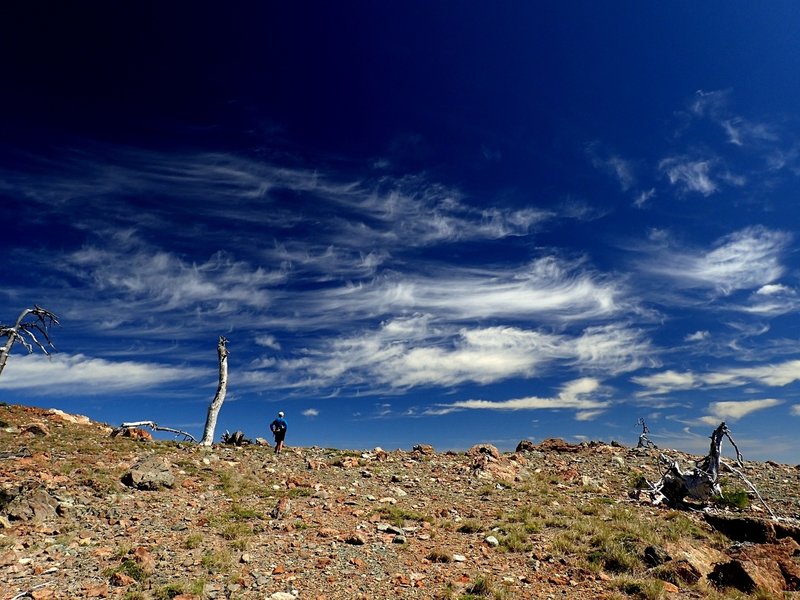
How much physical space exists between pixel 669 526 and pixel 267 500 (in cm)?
1427

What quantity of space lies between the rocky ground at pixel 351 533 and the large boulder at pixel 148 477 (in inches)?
3.0

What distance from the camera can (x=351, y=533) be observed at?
47.6ft

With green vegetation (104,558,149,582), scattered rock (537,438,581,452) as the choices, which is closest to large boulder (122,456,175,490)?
green vegetation (104,558,149,582)

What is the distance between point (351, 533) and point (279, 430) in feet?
49.4

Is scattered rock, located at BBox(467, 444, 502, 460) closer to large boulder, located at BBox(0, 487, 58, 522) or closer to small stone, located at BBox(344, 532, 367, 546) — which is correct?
small stone, located at BBox(344, 532, 367, 546)

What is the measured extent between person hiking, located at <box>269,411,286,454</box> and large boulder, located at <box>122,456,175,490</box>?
29.9 ft

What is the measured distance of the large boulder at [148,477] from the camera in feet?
58.6

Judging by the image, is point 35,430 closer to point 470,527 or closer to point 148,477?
point 148,477

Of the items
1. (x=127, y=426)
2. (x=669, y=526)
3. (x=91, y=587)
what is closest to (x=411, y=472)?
(x=669, y=526)

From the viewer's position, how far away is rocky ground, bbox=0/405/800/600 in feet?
36.9

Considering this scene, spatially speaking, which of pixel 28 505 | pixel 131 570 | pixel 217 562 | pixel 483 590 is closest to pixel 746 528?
pixel 483 590

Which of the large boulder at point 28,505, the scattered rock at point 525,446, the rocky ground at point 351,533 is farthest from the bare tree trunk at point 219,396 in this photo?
the scattered rock at point 525,446

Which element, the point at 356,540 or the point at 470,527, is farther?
the point at 470,527

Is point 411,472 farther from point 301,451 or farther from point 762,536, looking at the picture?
point 762,536
